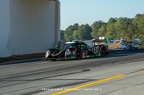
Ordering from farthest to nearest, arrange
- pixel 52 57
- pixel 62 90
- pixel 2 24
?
pixel 2 24 < pixel 52 57 < pixel 62 90

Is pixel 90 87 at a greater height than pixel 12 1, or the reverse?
pixel 12 1

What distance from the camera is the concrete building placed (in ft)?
90.4

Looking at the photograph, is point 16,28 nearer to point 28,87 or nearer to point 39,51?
point 39,51

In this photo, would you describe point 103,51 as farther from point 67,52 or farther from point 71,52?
point 67,52

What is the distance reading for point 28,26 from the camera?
31.9 m

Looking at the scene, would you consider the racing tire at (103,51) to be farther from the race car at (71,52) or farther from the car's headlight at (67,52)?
the car's headlight at (67,52)

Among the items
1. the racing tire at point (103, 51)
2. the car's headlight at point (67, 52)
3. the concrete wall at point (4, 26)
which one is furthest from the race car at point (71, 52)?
the concrete wall at point (4, 26)

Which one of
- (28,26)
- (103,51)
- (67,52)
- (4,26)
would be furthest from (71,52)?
(28,26)

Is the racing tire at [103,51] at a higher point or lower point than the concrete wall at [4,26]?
lower

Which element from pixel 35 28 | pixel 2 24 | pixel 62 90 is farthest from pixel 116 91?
pixel 35 28

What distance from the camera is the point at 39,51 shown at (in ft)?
111

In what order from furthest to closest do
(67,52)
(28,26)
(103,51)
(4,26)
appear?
(28,26) → (4,26) → (103,51) → (67,52)

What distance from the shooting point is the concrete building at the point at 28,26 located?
2756 centimetres

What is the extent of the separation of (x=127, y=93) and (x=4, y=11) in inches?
837
